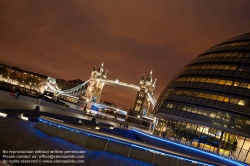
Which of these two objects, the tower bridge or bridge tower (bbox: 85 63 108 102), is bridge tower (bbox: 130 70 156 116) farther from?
bridge tower (bbox: 85 63 108 102)

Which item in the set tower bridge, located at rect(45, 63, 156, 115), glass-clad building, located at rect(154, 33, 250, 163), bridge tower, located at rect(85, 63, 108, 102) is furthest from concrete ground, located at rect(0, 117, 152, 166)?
bridge tower, located at rect(85, 63, 108, 102)

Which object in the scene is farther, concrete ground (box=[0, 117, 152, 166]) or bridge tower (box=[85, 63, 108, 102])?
bridge tower (box=[85, 63, 108, 102])

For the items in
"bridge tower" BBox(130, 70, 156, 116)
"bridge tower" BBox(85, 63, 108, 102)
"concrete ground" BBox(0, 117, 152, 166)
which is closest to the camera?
"concrete ground" BBox(0, 117, 152, 166)

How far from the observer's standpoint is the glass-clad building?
33.5m

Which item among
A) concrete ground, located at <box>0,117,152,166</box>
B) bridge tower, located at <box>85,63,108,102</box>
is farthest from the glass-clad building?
bridge tower, located at <box>85,63,108,102</box>

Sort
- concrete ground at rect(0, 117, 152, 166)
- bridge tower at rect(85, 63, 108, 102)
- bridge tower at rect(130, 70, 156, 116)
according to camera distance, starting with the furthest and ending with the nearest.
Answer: bridge tower at rect(85, 63, 108, 102), bridge tower at rect(130, 70, 156, 116), concrete ground at rect(0, 117, 152, 166)

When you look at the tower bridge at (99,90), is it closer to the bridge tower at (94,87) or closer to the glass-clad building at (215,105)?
the bridge tower at (94,87)

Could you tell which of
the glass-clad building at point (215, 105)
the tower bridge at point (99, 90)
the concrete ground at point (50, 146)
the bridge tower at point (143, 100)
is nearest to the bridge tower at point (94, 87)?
the tower bridge at point (99, 90)

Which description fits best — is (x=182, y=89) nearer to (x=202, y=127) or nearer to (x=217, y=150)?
(x=202, y=127)

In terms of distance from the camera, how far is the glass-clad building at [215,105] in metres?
33.5

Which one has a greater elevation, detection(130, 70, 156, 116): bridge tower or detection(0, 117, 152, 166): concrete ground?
detection(130, 70, 156, 116): bridge tower

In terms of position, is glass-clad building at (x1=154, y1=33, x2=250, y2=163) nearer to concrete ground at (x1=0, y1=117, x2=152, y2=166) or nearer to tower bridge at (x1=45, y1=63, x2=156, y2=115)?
concrete ground at (x1=0, y1=117, x2=152, y2=166)

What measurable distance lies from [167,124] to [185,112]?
5.05m

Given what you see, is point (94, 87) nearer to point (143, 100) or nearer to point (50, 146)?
point (143, 100)
